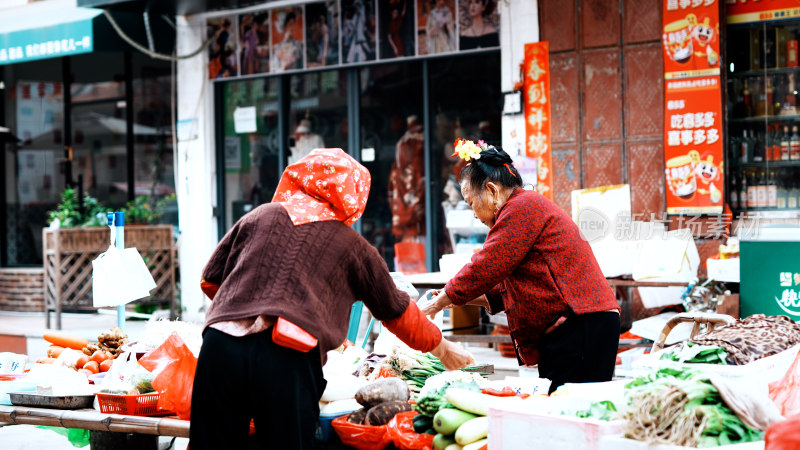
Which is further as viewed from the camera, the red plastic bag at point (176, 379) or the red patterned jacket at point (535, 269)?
the red patterned jacket at point (535, 269)

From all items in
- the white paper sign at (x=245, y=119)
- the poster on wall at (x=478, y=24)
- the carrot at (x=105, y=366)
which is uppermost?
the poster on wall at (x=478, y=24)

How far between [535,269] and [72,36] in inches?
379

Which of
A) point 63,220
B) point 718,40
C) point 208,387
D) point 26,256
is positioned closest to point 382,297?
point 208,387

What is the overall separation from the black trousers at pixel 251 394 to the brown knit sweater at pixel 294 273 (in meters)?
0.11

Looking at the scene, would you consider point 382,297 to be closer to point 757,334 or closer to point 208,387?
point 208,387

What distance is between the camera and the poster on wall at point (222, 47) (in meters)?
12.4

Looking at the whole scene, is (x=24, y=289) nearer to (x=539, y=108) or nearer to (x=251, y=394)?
(x=539, y=108)

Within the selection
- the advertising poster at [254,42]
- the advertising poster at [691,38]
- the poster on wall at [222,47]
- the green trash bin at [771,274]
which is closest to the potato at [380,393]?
the green trash bin at [771,274]

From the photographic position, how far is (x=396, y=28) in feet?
36.6

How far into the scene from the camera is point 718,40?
29.6 feet

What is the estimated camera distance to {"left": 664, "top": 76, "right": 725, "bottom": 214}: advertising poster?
9062 mm

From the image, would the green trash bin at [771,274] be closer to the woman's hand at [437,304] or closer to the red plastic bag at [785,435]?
the woman's hand at [437,304]

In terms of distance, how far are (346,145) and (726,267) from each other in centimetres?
565

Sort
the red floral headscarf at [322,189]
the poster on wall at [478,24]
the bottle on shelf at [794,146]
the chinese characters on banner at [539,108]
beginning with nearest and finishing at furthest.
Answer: the red floral headscarf at [322,189]
the bottle on shelf at [794,146]
the chinese characters on banner at [539,108]
the poster on wall at [478,24]
